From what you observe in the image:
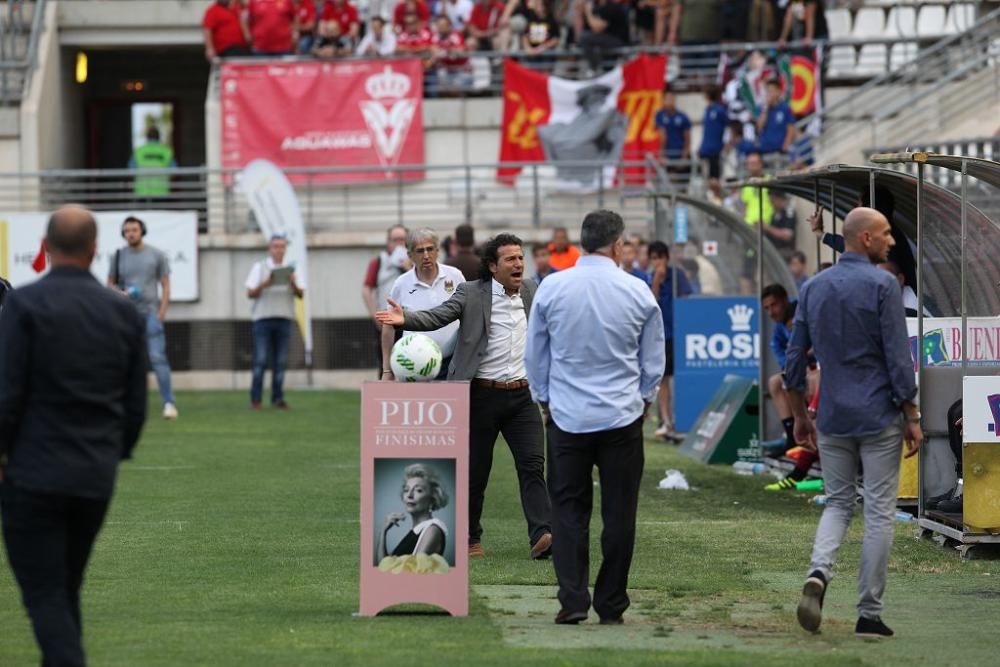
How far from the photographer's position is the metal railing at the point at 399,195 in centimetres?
2986

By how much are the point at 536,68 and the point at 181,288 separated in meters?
6.91

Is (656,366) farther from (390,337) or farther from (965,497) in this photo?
(390,337)

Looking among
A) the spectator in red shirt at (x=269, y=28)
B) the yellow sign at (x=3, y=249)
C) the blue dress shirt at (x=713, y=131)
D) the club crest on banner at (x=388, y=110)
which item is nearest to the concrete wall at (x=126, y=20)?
the spectator in red shirt at (x=269, y=28)

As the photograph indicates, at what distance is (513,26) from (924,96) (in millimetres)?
7565

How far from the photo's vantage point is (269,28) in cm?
3116

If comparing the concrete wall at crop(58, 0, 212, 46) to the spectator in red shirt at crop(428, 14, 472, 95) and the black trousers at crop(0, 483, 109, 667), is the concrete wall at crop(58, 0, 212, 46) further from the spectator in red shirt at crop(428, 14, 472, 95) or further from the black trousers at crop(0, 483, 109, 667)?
the black trousers at crop(0, 483, 109, 667)

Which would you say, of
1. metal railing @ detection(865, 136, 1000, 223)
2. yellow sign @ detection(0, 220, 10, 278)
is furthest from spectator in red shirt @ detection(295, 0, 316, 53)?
metal railing @ detection(865, 136, 1000, 223)

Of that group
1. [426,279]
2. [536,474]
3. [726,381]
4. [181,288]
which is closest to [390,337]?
[426,279]

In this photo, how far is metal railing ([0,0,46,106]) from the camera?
31.6m

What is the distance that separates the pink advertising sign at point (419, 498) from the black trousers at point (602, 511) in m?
0.48

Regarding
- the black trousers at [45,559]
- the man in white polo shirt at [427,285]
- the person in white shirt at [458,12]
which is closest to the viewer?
the black trousers at [45,559]

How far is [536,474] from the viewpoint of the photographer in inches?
458

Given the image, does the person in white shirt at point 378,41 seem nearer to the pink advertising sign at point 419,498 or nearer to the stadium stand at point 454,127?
the stadium stand at point 454,127

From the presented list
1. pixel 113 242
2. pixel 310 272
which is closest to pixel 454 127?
pixel 310 272
